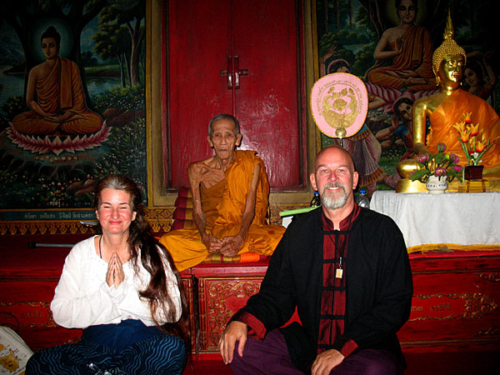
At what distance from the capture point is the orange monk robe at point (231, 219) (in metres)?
2.65

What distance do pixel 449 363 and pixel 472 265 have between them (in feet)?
2.45

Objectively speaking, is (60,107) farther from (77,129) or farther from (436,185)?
(436,185)

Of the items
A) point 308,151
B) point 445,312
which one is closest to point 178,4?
point 308,151

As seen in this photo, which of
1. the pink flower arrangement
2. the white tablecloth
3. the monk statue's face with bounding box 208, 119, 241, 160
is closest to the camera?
the white tablecloth

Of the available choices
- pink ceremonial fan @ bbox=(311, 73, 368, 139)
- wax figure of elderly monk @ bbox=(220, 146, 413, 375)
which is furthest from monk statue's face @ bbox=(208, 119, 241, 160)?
wax figure of elderly monk @ bbox=(220, 146, 413, 375)

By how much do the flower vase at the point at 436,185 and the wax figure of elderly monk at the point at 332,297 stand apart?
114cm

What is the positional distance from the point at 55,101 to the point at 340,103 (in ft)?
12.7

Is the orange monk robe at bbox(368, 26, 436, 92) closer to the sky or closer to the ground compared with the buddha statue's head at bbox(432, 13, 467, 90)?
closer to the sky

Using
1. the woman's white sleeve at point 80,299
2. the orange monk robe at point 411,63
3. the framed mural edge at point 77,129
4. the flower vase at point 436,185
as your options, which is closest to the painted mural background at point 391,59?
the orange monk robe at point 411,63

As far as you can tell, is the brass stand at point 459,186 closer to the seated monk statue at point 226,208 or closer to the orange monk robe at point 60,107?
the seated monk statue at point 226,208

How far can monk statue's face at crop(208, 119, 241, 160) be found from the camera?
123 inches

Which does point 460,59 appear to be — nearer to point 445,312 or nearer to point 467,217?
point 467,217

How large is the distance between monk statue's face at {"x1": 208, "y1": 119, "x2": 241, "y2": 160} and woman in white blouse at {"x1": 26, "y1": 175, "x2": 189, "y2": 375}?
4.28ft

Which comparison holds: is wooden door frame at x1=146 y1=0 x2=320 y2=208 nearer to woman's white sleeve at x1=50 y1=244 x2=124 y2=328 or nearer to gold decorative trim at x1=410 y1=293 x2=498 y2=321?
gold decorative trim at x1=410 y1=293 x2=498 y2=321
